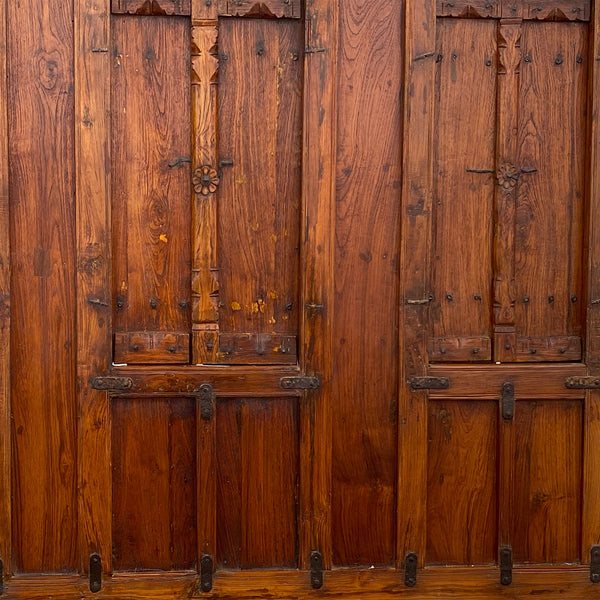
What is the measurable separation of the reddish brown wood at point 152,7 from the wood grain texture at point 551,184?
1296 mm

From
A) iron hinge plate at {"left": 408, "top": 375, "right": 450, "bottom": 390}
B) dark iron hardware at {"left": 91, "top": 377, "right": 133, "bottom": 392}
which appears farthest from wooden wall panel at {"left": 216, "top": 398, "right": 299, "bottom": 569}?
iron hinge plate at {"left": 408, "top": 375, "right": 450, "bottom": 390}

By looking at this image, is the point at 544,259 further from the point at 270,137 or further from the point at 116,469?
the point at 116,469

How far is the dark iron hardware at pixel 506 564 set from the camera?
315 centimetres

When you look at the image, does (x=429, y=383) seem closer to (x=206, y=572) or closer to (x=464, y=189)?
(x=464, y=189)

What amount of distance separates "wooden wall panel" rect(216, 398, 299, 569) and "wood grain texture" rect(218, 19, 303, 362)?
0.79ft

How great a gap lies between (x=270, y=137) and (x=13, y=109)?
37.4 inches

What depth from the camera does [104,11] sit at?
2.99 metres

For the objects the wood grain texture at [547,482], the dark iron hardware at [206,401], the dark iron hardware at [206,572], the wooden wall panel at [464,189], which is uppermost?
the wooden wall panel at [464,189]

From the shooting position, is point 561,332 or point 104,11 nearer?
point 104,11

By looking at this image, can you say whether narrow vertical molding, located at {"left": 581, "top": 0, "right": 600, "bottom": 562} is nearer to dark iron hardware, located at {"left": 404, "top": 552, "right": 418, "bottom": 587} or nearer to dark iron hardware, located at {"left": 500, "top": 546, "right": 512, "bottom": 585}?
dark iron hardware, located at {"left": 500, "top": 546, "right": 512, "bottom": 585}

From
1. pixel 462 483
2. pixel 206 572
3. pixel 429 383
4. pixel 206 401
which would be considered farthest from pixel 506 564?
pixel 206 401

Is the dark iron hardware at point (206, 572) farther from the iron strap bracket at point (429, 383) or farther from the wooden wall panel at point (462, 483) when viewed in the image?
the iron strap bracket at point (429, 383)

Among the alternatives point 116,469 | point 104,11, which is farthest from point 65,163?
point 116,469

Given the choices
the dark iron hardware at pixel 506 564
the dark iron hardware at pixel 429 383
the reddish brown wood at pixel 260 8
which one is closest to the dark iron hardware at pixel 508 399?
the dark iron hardware at pixel 429 383
